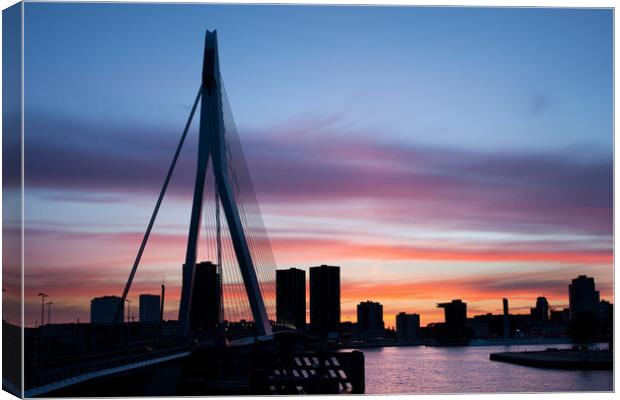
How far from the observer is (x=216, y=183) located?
24.8 m

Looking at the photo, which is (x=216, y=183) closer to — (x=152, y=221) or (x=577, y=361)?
(x=152, y=221)

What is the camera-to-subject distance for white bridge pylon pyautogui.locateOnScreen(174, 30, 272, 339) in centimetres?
2442

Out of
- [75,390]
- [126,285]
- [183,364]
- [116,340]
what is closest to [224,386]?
[183,364]

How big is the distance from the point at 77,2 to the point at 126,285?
8171mm

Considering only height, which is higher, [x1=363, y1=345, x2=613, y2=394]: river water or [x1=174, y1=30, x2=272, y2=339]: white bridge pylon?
[x1=174, y1=30, x2=272, y2=339]: white bridge pylon

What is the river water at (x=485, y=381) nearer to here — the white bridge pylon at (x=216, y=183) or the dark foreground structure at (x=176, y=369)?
the dark foreground structure at (x=176, y=369)

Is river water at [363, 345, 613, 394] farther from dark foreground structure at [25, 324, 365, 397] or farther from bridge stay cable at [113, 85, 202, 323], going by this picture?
bridge stay cable at [113, 85, 202, 323]

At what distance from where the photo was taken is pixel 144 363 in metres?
19.3

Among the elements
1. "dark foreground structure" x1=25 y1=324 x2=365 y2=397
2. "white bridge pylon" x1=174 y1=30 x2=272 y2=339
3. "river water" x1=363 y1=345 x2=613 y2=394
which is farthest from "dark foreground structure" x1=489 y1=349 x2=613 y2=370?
"white bridge pylon" x1=174 y1=30 x2=272 y2=339

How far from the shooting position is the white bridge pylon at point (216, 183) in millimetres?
24422

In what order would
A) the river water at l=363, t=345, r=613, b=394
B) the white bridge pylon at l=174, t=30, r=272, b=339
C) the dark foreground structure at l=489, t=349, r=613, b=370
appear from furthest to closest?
the dark foreground structure at l=489, t=349, r=613, b=370 < the river water at l=363, t=345, r=613, b=394 < the white bridge pylon at l=174, t=30, r=272, b=339

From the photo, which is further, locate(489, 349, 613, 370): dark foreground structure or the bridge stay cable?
locate(489, 349, 613, 370): dark foreground structure

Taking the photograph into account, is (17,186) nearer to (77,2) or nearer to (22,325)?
(22,325)

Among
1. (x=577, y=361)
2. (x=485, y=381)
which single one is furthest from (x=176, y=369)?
(x=577, y=361)
